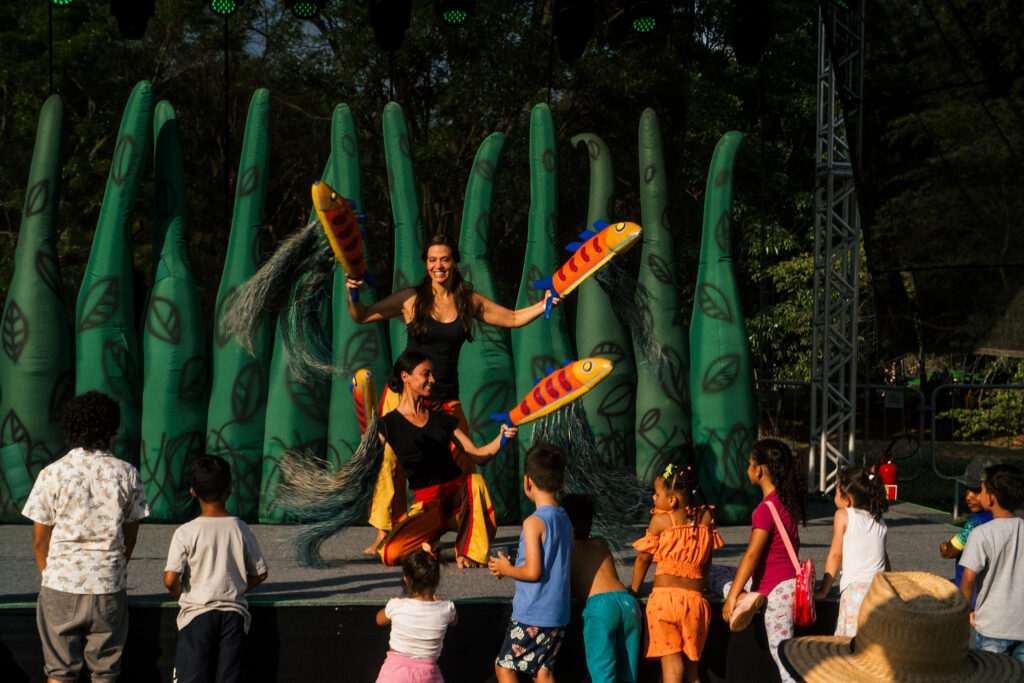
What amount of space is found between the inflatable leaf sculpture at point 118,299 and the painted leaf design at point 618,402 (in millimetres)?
3325

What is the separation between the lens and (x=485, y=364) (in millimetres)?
8023

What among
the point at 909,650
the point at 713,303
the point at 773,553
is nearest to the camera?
the point at 909,650

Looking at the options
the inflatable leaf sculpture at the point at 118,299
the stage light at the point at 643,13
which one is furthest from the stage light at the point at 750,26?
the inflatable leaf sculpture at the point at 118,299

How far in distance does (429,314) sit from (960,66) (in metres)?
4.36

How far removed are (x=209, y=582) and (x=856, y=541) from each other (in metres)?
2.33

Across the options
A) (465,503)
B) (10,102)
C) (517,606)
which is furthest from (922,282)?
(10,102)

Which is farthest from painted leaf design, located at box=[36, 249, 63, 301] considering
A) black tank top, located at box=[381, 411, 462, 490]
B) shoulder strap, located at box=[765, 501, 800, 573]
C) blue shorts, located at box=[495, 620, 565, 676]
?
shoulder strap, located at box=[765, 501, 800, 573]

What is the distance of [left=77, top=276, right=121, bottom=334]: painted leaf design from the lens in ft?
26.1

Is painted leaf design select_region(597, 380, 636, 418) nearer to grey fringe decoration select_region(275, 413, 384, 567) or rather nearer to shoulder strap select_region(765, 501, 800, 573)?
grey fringe decoration select_region(275, 413, 384, 567)

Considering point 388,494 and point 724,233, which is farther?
point 724,233

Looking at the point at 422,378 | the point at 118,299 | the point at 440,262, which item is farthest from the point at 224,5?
the point at 422,378

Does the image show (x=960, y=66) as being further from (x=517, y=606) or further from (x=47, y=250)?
(x=47, y=250)

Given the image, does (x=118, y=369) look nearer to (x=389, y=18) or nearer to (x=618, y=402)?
(x=389, y=18)

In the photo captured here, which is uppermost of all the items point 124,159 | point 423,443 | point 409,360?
point 124,159
